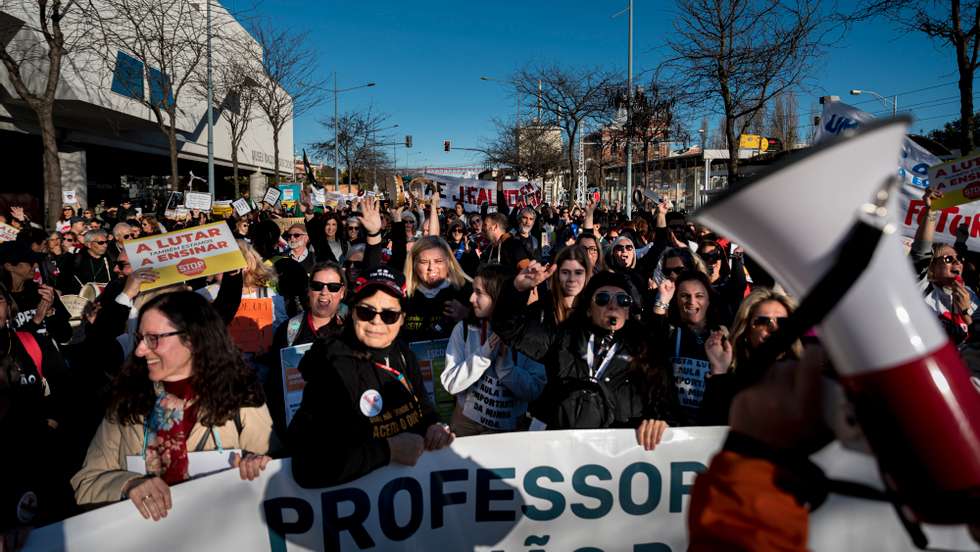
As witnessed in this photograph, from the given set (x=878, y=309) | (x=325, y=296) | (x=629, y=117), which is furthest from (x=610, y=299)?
(x=629, y=117)

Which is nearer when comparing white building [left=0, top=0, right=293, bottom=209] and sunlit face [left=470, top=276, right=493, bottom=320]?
sunlit face [left=470, top=276, right=493, bottom=320]

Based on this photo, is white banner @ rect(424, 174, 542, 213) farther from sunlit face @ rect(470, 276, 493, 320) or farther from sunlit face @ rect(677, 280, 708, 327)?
sunlit face @ rect(470, 276, 493, 320)

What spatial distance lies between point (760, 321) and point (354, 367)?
1881mm

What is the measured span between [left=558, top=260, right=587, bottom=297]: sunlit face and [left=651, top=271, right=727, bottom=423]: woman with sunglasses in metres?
0.49

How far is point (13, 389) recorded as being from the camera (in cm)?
246

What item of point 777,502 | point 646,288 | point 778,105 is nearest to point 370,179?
point 778,105

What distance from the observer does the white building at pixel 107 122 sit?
19734 millimetres

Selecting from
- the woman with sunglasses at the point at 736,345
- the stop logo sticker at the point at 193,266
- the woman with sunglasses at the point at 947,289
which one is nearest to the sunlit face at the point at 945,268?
the woman with sunglasses at the point at 947,289

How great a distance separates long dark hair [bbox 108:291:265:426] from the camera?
239 cm

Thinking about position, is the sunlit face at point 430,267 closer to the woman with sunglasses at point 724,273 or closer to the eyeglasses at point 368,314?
the eyeglasses at point 368,314

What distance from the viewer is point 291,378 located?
12.0ft

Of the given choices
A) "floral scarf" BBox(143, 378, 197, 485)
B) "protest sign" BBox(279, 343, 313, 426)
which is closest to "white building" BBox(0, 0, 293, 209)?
"protest sign" BBox(279, 343, 313, 426)

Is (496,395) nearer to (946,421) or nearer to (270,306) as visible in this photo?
(270,306)

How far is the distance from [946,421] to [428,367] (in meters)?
3.33
